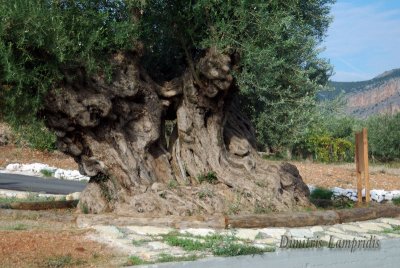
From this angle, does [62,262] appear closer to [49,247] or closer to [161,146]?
[49,247]

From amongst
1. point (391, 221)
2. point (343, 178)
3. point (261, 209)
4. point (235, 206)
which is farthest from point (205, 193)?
point (343, 178)

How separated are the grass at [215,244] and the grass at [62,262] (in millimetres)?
1606

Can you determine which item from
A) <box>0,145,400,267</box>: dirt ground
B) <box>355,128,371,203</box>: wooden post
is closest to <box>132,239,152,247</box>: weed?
<box>0,145,400,267</box>: dirt ground

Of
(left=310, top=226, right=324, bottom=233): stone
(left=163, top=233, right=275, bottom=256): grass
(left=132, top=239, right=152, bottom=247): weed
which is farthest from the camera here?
(left=310, top=226, right=324, bottom=233): stone

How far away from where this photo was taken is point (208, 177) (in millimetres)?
11961

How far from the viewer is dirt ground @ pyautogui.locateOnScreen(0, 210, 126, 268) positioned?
24.5 ft

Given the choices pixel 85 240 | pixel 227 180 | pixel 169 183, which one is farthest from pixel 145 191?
pixel 85 240

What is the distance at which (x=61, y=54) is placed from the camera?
9.59 metres

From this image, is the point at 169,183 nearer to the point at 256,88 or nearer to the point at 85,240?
the point at 256,88

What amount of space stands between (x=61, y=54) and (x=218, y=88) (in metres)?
3.14

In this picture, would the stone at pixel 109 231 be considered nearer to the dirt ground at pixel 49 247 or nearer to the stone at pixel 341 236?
the dirt ground at pixel 49 247

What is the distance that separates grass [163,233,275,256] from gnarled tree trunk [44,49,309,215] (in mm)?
1344

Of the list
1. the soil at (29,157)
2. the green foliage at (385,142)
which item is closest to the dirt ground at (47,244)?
the soil at (29,157)

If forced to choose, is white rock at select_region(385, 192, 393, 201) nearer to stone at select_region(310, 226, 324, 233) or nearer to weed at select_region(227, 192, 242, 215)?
stone at select_region(310, 226, 324, 233)
